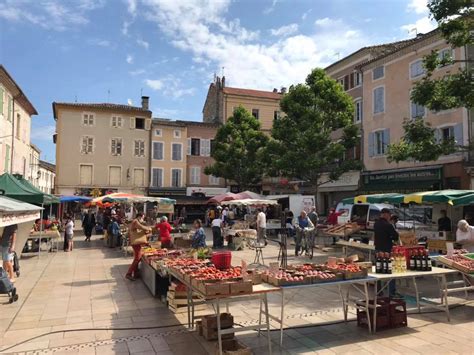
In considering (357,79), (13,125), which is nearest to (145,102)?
(13,125)

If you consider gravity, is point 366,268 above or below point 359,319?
above

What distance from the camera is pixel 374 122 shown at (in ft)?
85.9

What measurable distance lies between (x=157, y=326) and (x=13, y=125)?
24.4 m

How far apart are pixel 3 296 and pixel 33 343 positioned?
3.35 metres

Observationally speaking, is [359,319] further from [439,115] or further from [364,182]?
[364,182]

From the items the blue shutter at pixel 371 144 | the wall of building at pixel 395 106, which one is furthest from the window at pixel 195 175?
the blue shutter at pixel 371 144

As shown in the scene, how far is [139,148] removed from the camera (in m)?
36.8

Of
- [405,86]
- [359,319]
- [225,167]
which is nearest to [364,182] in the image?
[405,86]

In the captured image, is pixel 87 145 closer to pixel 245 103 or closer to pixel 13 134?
pixel 13 134

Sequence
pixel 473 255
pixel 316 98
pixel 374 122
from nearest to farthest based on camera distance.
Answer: pixel 473 255
pixel 316 98
pixel 374 122

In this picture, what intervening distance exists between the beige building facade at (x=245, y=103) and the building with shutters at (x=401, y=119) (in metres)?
14.3

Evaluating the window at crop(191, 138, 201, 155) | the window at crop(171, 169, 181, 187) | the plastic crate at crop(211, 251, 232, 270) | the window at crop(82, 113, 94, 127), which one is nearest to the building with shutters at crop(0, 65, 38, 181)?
the window at crop(82, 113, 94, 127)

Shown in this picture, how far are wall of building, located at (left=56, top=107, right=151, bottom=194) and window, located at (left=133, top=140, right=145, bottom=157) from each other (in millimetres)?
202

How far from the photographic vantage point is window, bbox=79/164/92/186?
35.0 metres
